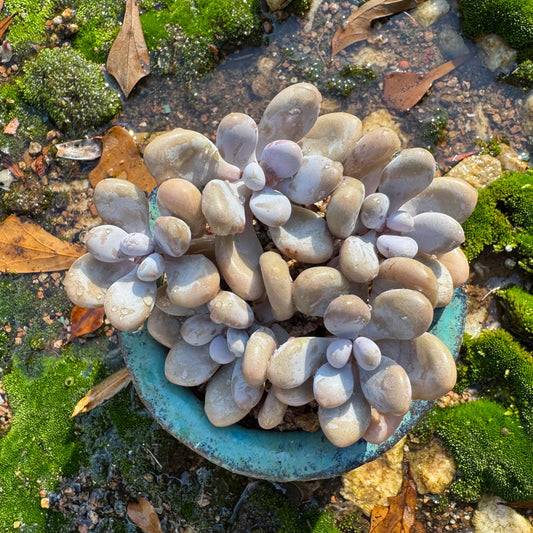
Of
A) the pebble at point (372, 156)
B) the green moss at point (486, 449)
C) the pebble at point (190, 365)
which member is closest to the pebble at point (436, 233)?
the pebble at point (372, 156)

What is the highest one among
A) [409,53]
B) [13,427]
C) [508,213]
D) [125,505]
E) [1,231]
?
[409,53]

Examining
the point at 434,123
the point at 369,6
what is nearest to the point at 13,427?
the point at 434,123

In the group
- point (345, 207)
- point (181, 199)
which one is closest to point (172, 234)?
point (181, 199)

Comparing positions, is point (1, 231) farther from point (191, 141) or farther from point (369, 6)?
point (369, 6)

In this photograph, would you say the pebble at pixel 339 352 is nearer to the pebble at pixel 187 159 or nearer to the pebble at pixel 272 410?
the pebble at pixel 272 410

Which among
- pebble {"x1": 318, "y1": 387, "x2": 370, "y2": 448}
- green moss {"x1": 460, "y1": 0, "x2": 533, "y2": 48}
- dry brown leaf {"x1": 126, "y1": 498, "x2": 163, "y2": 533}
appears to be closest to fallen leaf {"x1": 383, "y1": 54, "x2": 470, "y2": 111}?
green moss {"x1": 460, "y1": 0, "x2": 533, "y2": 48}

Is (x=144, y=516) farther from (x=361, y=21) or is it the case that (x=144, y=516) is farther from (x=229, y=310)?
(x=361, y=21)
